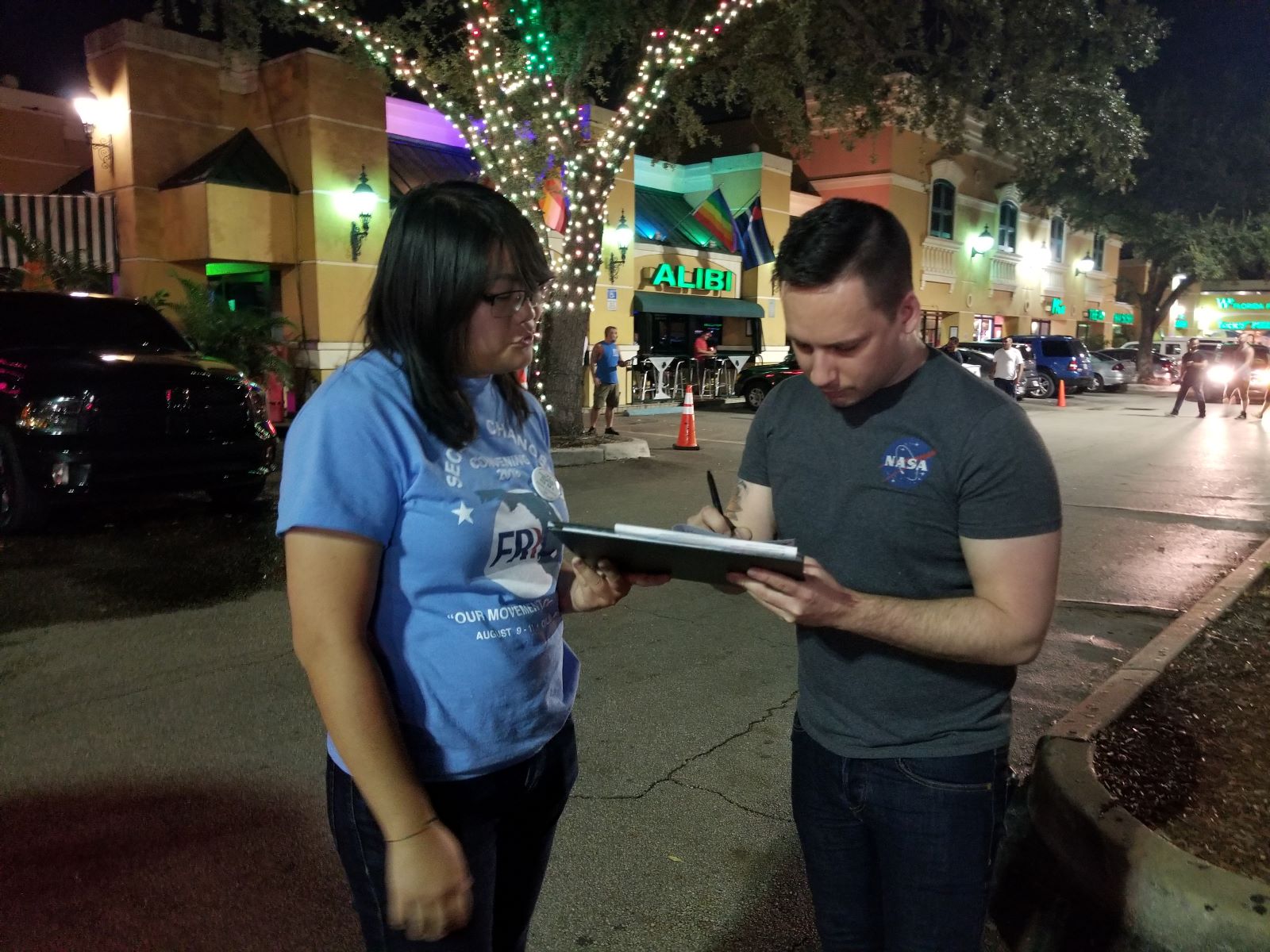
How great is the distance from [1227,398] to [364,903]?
2733 cm

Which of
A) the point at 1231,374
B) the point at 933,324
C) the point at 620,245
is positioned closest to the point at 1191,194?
the point at 933,324

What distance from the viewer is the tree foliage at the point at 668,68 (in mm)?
12164

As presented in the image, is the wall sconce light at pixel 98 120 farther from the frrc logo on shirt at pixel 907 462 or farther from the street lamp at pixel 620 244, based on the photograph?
the frrc logo on shirt at pixel 907 462

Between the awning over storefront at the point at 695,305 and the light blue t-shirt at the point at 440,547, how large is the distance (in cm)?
2127

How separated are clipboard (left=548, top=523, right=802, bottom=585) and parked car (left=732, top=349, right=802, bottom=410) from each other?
1998 centimetres

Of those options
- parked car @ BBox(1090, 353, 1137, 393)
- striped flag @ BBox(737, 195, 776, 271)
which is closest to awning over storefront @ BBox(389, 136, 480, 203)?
Result: striped flag @ BBox(737, 195, 776, 271)

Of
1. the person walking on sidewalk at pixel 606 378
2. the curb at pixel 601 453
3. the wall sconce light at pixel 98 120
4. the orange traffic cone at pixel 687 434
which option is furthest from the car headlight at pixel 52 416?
the wall sconce light at pixel 98 120

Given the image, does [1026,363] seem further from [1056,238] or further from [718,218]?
[1056,238]

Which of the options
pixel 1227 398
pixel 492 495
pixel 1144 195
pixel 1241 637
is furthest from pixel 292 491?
pixel 1144 195

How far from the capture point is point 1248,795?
3.25 m

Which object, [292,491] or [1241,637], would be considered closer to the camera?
[292,491]

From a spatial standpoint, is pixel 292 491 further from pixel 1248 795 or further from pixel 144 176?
pixel 144 176

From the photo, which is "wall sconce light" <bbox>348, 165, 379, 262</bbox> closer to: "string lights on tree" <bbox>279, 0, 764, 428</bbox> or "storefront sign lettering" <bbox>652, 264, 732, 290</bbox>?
"string lights on tree" <bbox>279, 0, 764, 428</bbox>

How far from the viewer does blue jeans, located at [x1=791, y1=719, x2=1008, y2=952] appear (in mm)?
1808
